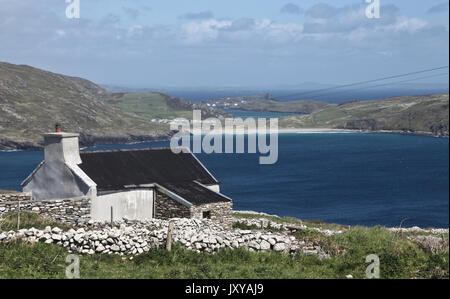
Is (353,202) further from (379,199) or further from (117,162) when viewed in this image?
(117,162)

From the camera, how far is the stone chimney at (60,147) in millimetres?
26641

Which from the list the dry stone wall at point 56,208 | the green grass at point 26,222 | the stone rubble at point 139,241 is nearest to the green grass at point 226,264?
the stone rubble at point 139,241

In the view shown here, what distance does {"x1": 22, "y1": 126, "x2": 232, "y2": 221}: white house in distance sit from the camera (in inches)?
1054

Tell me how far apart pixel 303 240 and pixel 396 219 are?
203ft

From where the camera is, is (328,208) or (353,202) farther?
(353,202)

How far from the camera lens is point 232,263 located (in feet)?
53.1

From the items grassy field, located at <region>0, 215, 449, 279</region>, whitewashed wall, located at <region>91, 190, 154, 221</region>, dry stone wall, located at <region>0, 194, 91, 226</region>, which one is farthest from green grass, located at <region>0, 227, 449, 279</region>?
whitewashed wall, located at <region>91, 190, 154, 221</region>

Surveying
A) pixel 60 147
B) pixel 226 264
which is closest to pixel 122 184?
pixel 60 147

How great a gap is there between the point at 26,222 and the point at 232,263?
27.0 feet

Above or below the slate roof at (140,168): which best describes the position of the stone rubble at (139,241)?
A: below

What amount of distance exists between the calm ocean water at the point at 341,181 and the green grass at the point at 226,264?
55.7 m

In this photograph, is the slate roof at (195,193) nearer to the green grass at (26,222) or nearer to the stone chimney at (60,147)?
the stone chimney at (60,147)

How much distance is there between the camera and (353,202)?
9325 cm
